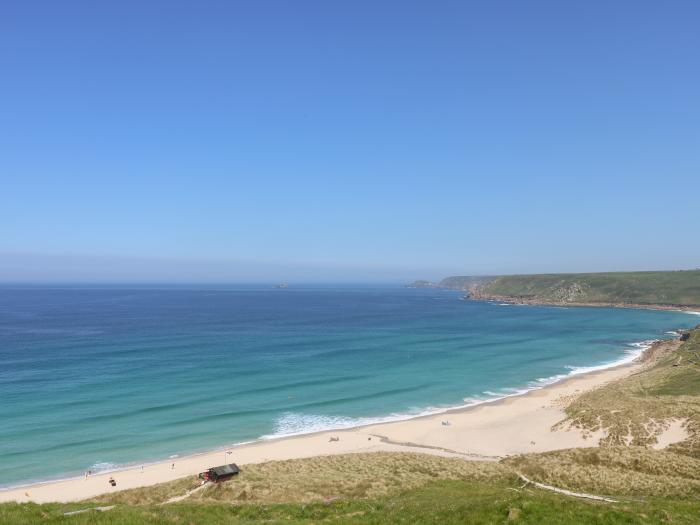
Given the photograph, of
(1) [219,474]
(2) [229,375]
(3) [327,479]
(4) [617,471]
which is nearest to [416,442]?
(3) [327,479]

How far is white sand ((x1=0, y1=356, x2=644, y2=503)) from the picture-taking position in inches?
1439

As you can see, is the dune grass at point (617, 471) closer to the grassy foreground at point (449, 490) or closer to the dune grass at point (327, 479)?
the grassy foreground at point (449, 490)

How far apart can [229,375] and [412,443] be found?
34.8m

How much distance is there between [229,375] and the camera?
235ft

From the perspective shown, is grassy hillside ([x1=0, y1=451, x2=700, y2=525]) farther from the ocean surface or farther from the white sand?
the ocean surface

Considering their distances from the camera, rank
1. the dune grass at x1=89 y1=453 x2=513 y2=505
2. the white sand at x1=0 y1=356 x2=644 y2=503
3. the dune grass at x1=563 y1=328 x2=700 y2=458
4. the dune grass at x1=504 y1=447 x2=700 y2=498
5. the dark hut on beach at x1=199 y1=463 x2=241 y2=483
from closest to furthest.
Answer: the dune grass at x1=504 y1=447 x2=700 y2=498 < the dune grass at x1=89 y1=453 x2=513 y2=505 < the dark hut on beach at x1=199 y1=463 x2=241 y2=483 < the white sand at x1=0 y1=356 x2=644 y2=503 < the dune grass at x1=563 y1=328 x2=700 y2=458

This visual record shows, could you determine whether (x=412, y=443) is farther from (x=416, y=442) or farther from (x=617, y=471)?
(x=617, y=471)

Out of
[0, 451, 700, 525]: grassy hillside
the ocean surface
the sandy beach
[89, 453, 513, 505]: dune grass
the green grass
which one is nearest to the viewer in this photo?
the green grass

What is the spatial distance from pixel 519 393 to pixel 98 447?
51897mm

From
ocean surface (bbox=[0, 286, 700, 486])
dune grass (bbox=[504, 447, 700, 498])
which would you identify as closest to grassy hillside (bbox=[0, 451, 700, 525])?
dune grass (bbox=[504, 447, 700, 498])

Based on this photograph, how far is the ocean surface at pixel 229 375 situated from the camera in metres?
46.7

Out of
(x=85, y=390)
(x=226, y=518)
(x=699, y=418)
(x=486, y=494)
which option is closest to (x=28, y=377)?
(x=85, y=390)

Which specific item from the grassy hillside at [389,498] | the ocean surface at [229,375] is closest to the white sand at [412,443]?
the ocean surface at [229,375]

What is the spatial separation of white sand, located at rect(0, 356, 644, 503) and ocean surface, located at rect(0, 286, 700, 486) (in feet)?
9.39
